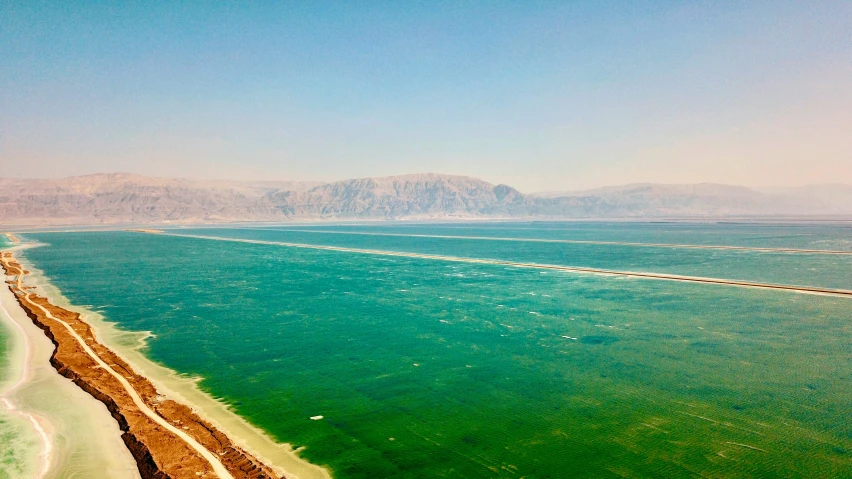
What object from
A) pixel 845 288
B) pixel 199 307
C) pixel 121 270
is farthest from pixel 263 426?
pixel 121 270

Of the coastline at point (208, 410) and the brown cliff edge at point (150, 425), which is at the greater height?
the brown cliff edge at point (150, 425)

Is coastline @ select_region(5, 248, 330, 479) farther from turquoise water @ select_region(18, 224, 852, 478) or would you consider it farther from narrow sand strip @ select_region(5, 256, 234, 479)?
turquoise water @ select_region(18, 224, 852, 478)

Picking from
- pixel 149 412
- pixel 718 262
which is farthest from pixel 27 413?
pixel 718 262

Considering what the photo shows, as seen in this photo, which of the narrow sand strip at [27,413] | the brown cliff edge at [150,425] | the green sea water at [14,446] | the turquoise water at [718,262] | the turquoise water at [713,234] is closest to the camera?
the brown cliff edge at [150,425]

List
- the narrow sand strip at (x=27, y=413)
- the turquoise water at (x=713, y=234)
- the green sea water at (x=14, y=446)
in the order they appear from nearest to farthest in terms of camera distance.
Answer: the green sea water at (x=14, y=446)
the narrow sand strip at (x=27, y=413)
the turquoise water at (x=713, y=234)

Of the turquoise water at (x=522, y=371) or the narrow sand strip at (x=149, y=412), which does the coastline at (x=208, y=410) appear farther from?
the turquoise water at (x=522, y=371)

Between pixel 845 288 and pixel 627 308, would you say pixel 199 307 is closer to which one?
pixel 627 308

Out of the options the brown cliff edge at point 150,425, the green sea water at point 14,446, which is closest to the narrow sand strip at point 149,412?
the brown cliff edge at point 150,425
